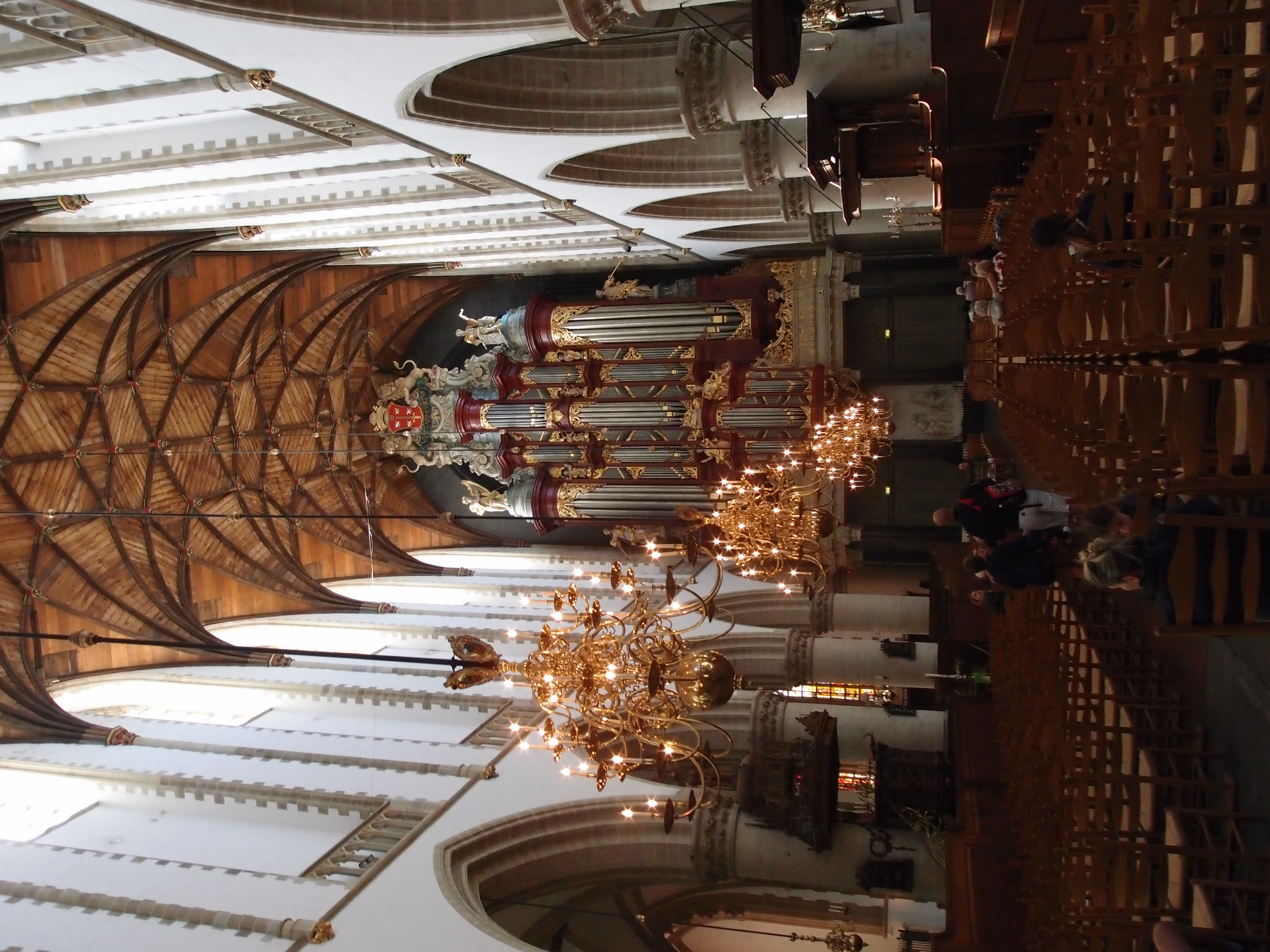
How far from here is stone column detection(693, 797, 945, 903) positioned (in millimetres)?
9258

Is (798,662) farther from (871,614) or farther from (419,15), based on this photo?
(419,15)

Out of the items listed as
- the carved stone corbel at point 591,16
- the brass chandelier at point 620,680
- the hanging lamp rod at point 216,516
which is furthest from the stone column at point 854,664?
the carved stone corbel at point 591,16

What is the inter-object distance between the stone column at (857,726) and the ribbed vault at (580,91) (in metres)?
7.36

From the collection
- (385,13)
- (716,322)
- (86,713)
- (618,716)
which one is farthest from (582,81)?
(86,713)

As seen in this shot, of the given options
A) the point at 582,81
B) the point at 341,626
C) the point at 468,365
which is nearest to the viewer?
the point at 582,81

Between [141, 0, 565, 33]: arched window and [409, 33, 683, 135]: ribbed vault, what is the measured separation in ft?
7.68

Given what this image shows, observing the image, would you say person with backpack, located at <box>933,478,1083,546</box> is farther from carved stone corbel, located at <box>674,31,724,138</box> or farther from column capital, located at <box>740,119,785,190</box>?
column capital, located at <box>740,119,785,190</box>

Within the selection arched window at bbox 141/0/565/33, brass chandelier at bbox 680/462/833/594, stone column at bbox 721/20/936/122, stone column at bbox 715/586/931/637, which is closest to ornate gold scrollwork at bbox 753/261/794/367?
stone column at bbox 715/586/931/637

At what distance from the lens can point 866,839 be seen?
9555 mm

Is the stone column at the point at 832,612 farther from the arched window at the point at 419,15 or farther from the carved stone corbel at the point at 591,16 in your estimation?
the arched window at the point at 419,15

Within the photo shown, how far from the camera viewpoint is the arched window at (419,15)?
5.55m

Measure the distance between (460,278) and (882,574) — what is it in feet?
33.5

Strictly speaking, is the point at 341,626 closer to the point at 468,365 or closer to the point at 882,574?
the point at 468,365

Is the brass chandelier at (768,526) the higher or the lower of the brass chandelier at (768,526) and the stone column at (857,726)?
the higher
